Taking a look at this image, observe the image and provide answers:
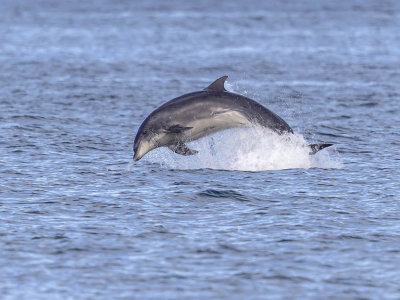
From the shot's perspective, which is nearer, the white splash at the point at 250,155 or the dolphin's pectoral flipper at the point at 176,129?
the dolphin's pectoral flipper at the point at 176,129

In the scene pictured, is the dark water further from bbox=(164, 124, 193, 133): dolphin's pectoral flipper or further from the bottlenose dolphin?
bbox=(164, 124, 193, 133): dolphin's pectoral flipper

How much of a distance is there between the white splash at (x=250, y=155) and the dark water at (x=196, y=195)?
5 cm

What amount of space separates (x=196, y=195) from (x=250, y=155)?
3755 millimetres

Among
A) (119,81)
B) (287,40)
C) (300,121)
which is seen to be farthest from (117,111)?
(287,40)

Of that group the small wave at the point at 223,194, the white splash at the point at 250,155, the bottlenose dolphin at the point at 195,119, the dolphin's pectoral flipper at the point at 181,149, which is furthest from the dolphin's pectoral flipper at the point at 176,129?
the small wave at the point at 223,194

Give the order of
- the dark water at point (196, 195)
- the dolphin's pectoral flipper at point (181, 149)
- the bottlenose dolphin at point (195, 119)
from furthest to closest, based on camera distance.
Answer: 1. the dolphin's pectoral flipper at point (181, 149)
2. the bottlenose dolphin at point (195, 119)
3. the dark water at point (196, 195)

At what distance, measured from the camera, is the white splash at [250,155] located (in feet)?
71.9

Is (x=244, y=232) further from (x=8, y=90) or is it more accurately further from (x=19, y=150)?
(x=8, y=90)

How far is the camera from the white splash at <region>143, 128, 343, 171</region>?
21.9m

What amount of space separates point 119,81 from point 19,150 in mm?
16960

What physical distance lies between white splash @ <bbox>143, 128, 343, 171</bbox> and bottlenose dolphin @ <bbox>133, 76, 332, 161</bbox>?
461 millimetres

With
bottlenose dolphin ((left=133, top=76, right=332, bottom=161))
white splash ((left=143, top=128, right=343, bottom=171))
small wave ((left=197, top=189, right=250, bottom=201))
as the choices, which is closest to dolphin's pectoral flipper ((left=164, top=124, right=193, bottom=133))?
bottlenose dolphin ((left=133, top=76, right=332, bottom=161))

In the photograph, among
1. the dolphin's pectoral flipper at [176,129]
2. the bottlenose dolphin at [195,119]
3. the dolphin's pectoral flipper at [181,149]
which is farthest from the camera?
the dolphin's pectoral flipper at [181,149]

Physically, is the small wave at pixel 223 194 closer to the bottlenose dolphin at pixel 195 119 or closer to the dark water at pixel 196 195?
the dark water at pixel 196 195
